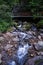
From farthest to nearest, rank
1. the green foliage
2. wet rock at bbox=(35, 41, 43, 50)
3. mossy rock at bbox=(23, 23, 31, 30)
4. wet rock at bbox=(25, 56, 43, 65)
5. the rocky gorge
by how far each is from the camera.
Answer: mossy rock at bbox=(23, 23, 31, 30) → the green foliage → wet rock at bbox=(35, 41, 43, 50) → the rocky gorge → wet rock at bbox=(25, 56, 43, 65)

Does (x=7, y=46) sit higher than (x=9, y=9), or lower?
lower

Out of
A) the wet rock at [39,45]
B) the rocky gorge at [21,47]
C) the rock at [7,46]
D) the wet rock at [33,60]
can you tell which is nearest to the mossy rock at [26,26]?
the rocky gorge at [21,47]

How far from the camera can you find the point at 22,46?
280 inches

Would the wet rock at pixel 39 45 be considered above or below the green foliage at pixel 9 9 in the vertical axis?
below

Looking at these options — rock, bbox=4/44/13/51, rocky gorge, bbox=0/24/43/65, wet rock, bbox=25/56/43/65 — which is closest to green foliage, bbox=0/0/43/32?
rocky gorge, bbox=0/24/43/65

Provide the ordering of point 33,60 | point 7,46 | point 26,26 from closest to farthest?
point 33,60
point 7,46
point 26,26

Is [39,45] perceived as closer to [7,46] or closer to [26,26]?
[7,46]

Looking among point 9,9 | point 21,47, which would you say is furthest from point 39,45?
point 9,9

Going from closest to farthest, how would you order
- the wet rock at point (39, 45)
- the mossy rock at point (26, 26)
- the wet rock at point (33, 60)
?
the wet rock at point (33, 60), the wet rock at point (39, 45), the mossy rock at point (26, 26)

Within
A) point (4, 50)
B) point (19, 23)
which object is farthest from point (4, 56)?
point (19, 23)

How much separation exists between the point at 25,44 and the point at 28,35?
0.79 m

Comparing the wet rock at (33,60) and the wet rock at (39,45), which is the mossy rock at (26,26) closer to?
the wet rock at (39,45)

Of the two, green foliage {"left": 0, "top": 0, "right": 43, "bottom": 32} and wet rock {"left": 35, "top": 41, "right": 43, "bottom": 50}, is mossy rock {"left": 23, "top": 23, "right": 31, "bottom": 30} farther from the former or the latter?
wet rock {"left": 35, "top": 41, "right": 43, "bottom": 50}

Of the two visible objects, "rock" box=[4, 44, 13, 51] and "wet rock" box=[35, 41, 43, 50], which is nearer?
"rock" box=[4, 44, 13, 51]
